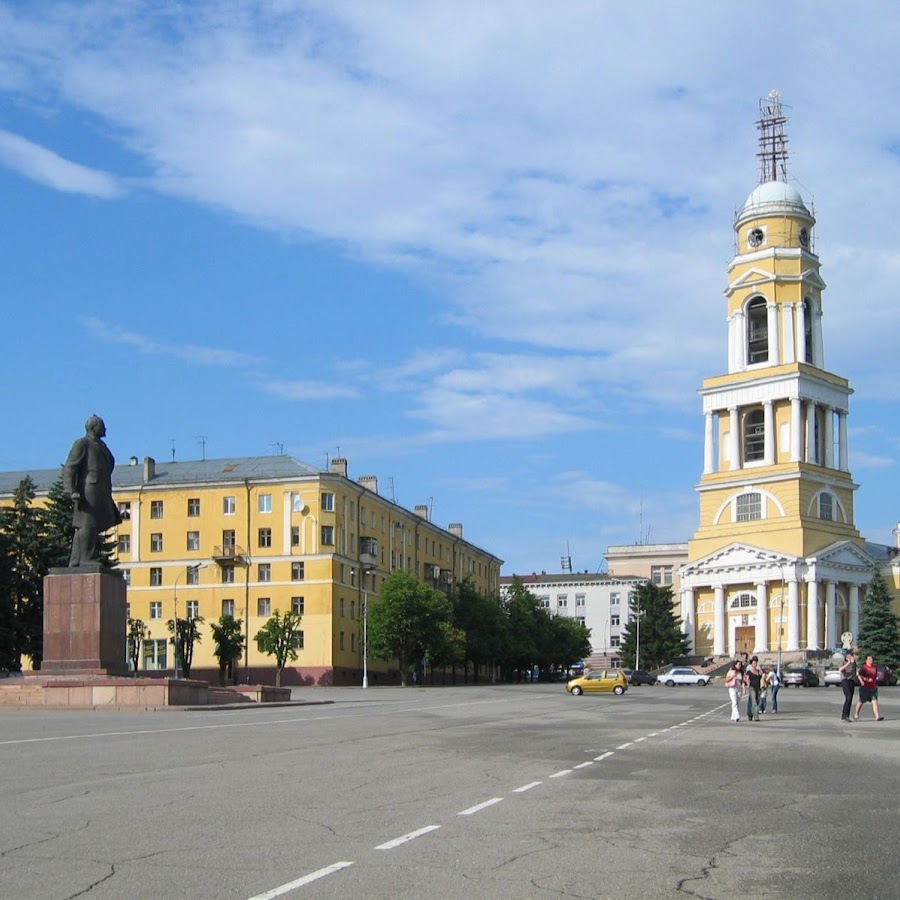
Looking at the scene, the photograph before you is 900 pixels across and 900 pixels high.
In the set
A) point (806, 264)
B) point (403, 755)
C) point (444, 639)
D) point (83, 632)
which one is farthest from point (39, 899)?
point (806, 264)

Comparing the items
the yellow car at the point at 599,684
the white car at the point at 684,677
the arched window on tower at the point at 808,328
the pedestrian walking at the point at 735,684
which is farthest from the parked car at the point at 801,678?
the pedestrian walking at the point at 735,684

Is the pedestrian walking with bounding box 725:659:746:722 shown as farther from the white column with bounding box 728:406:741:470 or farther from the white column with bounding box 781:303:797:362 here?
the white column with bounding box 781:303:797:362

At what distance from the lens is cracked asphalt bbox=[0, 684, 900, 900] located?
26.6 ft

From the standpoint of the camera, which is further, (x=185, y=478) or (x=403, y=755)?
(x=185, y=478)

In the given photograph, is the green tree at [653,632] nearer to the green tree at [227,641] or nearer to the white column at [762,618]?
the white column at [762,618]

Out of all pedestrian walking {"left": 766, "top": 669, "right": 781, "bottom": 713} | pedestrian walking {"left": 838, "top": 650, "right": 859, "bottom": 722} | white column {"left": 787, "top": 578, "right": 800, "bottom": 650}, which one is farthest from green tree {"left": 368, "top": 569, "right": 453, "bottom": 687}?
pedestrian walking {"left": 838, "top": 650, "right": 859, "bottom": 722}

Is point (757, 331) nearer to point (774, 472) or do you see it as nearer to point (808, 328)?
point (808, 328)

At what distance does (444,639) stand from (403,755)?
63090 millimetres

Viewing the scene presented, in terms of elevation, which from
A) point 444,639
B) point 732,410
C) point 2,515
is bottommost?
point 444,639

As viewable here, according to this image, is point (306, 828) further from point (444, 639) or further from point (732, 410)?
point (732, 410)

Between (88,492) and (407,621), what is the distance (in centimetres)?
4800

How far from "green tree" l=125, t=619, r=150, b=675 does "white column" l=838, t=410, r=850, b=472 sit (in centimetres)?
6153

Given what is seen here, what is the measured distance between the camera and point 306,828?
34.2ft

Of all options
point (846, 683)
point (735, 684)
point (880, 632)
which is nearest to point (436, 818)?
point (846, 683)
